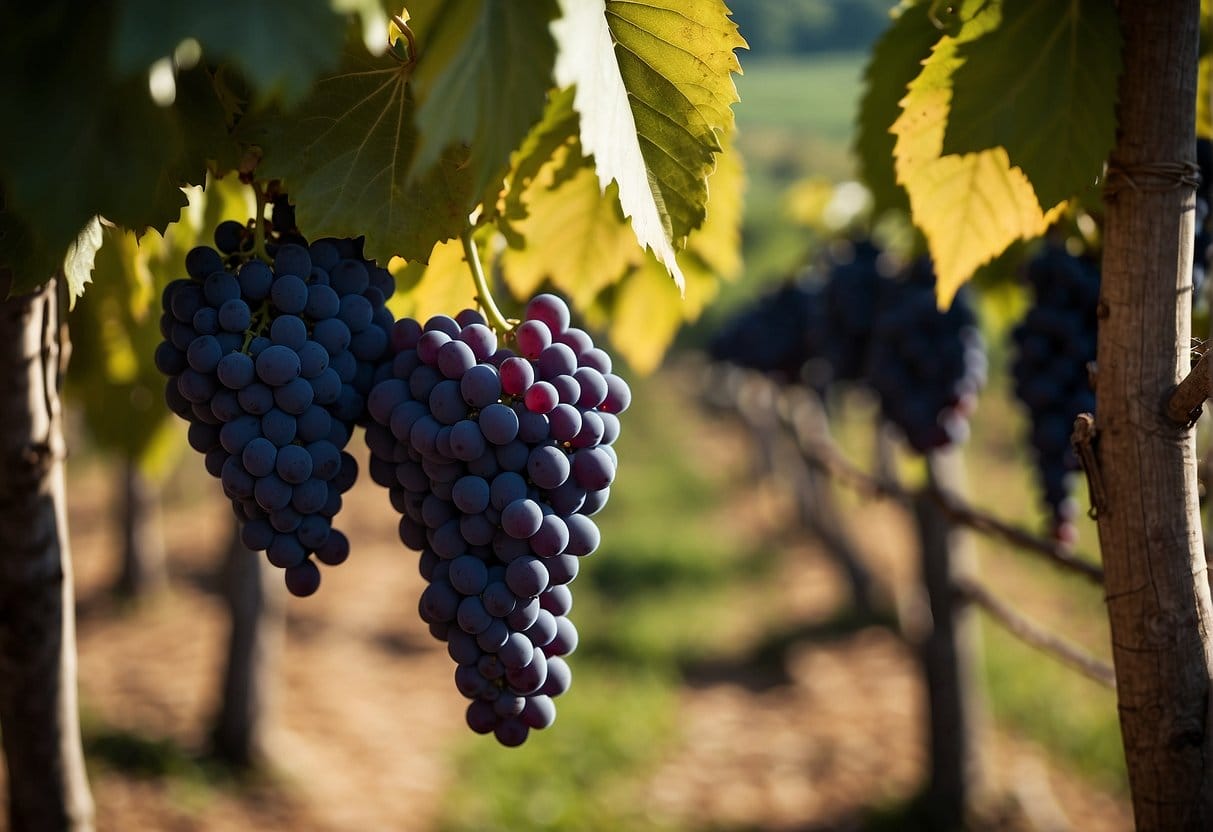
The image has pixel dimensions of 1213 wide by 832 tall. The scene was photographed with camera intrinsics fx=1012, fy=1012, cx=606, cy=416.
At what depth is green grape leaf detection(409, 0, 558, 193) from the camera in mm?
682

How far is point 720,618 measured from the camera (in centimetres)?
598

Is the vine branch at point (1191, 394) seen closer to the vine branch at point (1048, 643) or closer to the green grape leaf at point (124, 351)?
the vine branch at point (1048, 643)

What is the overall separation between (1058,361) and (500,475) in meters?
1.22

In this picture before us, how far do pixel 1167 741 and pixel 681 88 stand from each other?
81cm

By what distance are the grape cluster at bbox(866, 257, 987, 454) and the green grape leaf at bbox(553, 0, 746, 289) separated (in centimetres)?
141

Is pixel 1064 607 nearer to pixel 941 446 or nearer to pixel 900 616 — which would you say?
pixel 900 616

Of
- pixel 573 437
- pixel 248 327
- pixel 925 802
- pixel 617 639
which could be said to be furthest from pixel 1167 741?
pixel 617 639

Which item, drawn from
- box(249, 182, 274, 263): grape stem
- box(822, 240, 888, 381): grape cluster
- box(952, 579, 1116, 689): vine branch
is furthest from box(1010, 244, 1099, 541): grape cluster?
box(249, 182, 274, 263): grape stem

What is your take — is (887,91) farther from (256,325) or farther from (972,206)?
(256,325)

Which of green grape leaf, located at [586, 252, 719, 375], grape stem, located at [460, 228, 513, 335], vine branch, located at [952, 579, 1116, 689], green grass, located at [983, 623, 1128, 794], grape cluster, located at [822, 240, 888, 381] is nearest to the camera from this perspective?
grape stem, located at [460, 228, 513, 335]

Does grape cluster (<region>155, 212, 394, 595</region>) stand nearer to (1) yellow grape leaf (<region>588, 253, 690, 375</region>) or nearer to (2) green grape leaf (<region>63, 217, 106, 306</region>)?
(2) green grape leaf (<region>63, 217, 106, 306</region>)

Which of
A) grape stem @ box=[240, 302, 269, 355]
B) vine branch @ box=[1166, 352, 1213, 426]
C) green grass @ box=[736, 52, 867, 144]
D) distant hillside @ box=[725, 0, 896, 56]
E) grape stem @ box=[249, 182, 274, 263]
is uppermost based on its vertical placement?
green grass @ box=[736, 52, 867, 144]

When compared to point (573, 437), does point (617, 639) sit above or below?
below

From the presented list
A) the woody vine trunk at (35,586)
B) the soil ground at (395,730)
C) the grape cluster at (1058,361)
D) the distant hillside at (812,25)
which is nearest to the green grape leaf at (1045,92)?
the grape cluster at (1058,361)
